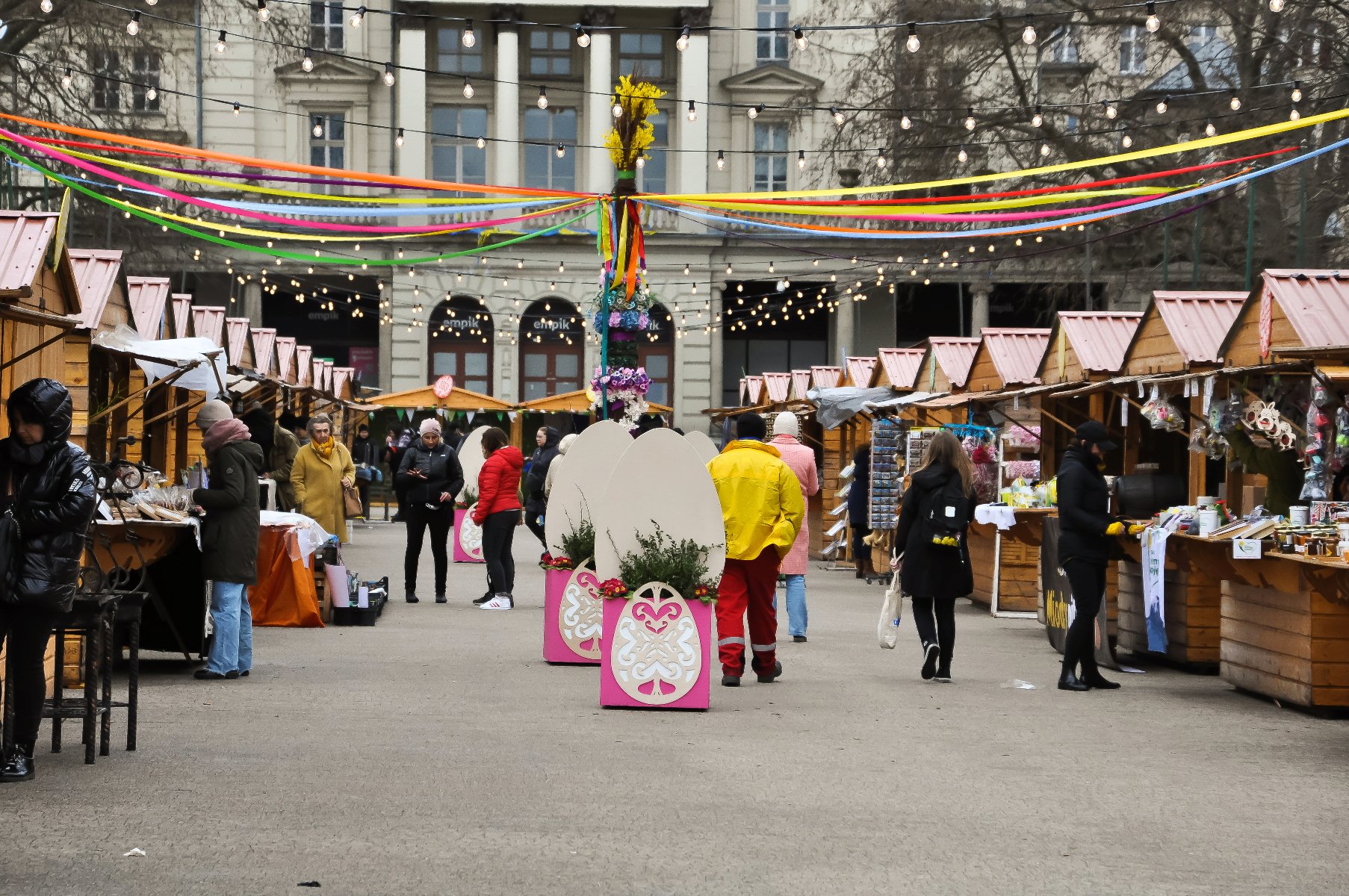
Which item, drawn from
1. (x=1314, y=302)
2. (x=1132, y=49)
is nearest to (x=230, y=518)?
(x=1314, y=302)

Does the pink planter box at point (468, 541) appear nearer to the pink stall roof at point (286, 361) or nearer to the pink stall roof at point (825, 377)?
the pink stall roof at point (286, 361)

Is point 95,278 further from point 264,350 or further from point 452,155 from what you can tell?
point 452,155

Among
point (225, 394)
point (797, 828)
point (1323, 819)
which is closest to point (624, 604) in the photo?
point (797, 828)

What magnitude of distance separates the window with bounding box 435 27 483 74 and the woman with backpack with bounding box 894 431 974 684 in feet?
128

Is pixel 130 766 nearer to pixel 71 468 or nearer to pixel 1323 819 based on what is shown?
pixel 71 468

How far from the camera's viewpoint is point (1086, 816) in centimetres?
740

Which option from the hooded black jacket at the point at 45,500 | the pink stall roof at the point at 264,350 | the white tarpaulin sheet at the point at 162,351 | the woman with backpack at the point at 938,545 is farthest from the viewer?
the pink stall roof at the point at 264,350

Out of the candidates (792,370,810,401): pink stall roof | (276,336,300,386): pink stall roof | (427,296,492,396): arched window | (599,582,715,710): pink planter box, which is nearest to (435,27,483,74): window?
(427,296,492,396): arched window

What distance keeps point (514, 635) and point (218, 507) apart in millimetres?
3920

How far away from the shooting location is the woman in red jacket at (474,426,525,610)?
16781 mm

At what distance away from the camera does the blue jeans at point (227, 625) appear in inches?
449

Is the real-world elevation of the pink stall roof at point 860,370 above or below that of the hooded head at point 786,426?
above

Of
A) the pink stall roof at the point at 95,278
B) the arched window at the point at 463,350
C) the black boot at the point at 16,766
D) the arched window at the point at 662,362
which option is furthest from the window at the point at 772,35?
the black boot at the point at 16,766

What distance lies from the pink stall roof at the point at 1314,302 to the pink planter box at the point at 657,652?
4710mm
